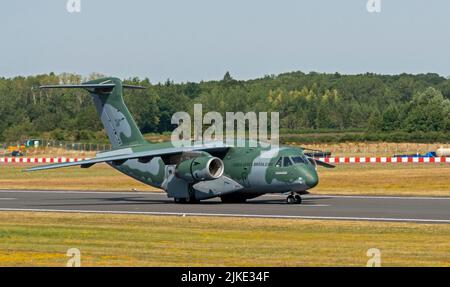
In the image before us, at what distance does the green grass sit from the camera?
21.0 metres

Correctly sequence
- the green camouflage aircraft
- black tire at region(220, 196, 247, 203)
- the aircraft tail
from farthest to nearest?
the aircraft tail < black tire at region(220, 196, 247, 203) < the green camouflage aircraft

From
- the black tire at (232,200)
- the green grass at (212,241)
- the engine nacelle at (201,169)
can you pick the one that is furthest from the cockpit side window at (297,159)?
the green grass at (212,241)

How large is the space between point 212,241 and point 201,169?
1386 centimetres

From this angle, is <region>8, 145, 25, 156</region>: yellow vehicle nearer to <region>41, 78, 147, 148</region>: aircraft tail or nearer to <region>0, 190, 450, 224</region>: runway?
<region>0, 190, 450, 224</region>: runway

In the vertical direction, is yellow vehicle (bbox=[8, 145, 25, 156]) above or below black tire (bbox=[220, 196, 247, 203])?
below

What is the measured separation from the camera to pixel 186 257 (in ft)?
70.5

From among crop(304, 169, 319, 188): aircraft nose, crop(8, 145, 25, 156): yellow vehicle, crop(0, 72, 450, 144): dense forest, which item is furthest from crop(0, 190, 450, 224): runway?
crop(8, 145, 25, 156): yellow vehicle

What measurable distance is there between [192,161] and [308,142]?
5371cm

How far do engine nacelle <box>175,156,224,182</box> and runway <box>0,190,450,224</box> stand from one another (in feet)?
3.84

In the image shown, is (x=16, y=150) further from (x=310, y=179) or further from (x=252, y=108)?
(x=310, y=179)

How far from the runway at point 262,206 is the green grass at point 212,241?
8.25ft

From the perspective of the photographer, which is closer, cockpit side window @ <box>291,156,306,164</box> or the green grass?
the green grass
